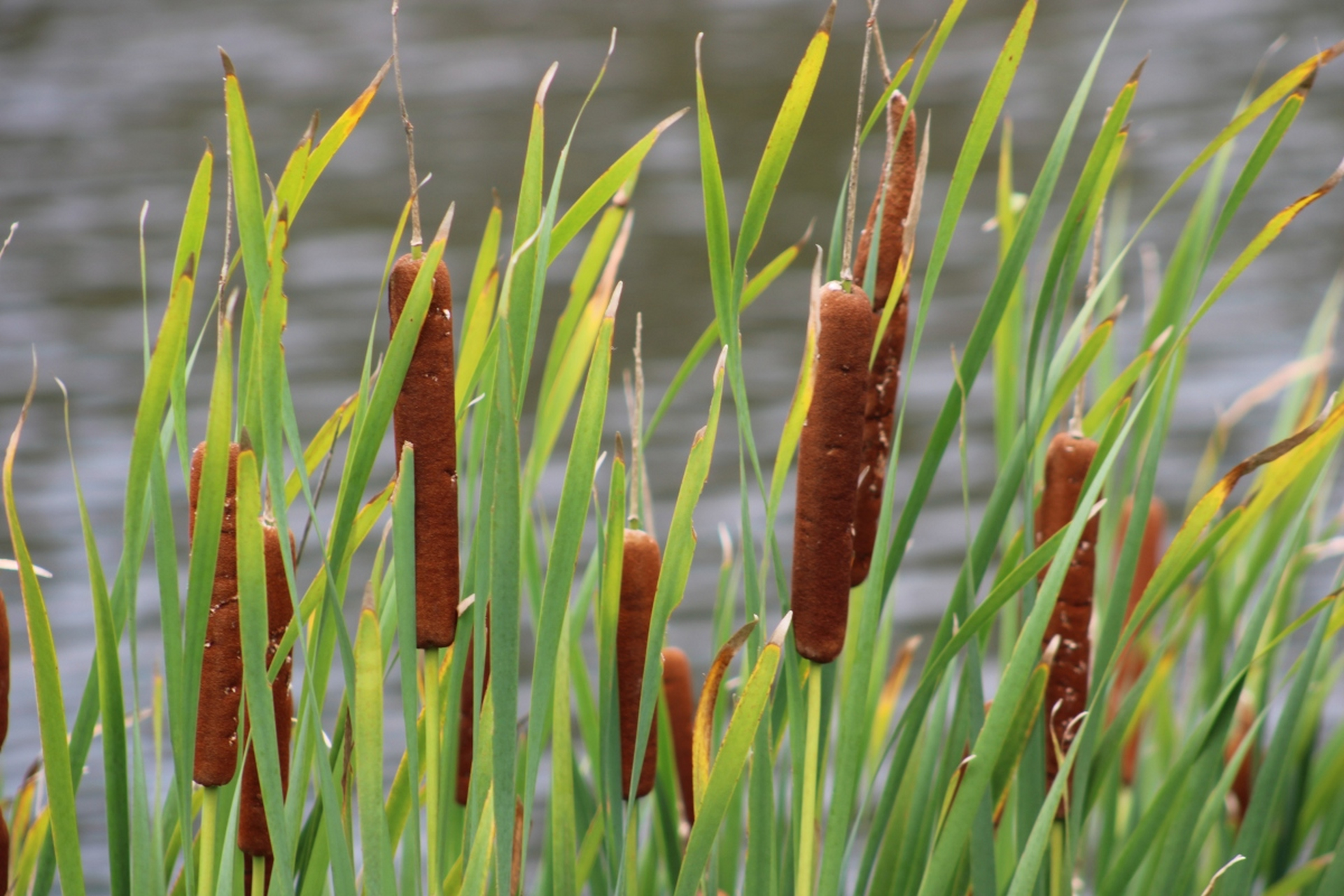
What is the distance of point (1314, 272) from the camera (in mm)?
3125

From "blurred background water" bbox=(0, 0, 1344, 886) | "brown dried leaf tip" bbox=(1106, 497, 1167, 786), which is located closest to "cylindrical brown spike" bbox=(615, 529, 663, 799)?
"brown dried leaf tip" bbox=(1106, 497, 1167, 786)

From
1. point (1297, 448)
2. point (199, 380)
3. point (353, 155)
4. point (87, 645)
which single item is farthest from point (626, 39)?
point (1297, 448)

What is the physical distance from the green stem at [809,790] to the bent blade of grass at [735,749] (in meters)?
0.05

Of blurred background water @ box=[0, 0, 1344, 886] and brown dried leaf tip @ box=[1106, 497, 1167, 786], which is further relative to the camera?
blurred background water @ box=[0, 0, 1344, 886]

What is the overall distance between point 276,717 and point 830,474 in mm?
278

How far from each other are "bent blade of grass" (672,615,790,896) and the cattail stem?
0.21 m

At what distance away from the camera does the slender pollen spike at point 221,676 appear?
0.57 meters

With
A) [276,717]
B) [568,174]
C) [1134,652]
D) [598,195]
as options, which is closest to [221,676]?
[276,717]

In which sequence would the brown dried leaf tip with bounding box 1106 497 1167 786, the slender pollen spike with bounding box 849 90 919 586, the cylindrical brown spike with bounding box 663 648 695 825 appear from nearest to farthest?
the slender pollen spike with bounding box 849 90 919 586 < the cylindrical brown spike with bounding box 663 648 695 825 < the brown dried leaf tip with bounding box 1106 497 1167 786

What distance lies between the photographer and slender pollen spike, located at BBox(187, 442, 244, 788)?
0.57 m

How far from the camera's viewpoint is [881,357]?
0.65m

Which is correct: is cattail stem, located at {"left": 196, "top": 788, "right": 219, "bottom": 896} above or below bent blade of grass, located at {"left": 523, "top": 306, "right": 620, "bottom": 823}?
below

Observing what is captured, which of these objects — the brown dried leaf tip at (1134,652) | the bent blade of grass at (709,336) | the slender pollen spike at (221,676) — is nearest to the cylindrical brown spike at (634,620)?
the bent blade of grass at (709,336)

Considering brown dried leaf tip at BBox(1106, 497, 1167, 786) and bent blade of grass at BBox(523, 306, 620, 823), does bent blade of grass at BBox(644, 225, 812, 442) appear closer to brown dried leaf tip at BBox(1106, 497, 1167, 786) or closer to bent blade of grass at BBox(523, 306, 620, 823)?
bent blade of grass at BBox(523, 306, 620, 823)
